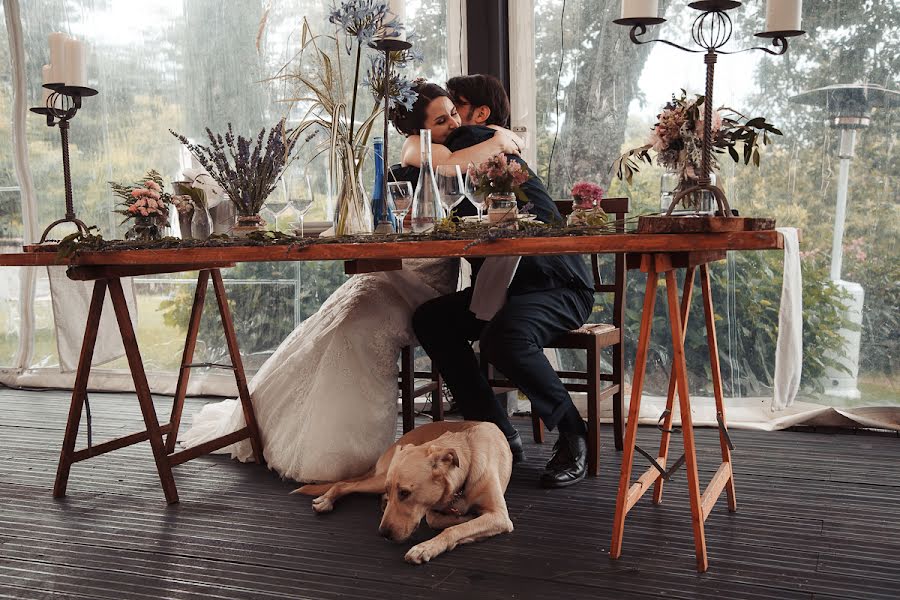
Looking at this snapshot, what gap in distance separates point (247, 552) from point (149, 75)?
322 cm

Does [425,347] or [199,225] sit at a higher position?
[199,225]

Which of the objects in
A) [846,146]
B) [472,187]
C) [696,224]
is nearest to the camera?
[696,224]

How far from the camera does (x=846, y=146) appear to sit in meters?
3.61

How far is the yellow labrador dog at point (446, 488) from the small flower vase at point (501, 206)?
2.18 ft

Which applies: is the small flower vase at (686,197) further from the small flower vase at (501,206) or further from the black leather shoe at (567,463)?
the black leather shoe at (567,463)

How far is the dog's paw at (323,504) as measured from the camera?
268 cm

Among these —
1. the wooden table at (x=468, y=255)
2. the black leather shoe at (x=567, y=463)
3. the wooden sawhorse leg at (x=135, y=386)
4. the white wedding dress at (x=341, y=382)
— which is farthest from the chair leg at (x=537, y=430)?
the wooden sawhorse leg at (x=135, y=386)

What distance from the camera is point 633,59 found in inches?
153

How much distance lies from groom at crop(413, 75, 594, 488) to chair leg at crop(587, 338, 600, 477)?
1.3 inches

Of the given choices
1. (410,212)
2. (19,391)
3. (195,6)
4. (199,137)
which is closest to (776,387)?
(410,212)

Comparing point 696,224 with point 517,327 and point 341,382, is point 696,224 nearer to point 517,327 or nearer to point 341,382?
point 517,327

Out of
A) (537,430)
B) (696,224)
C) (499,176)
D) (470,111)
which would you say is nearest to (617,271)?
(537,430)

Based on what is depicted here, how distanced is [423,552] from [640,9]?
1.53m

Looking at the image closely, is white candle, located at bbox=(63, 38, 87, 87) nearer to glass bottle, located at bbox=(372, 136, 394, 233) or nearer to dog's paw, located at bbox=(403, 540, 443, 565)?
glass bottle, located at bbox=(372, 136, 394, 233)
